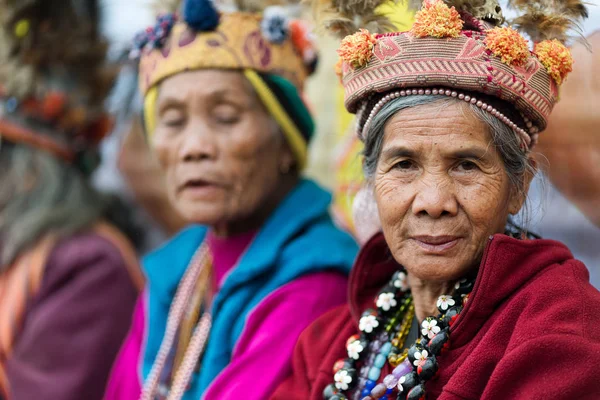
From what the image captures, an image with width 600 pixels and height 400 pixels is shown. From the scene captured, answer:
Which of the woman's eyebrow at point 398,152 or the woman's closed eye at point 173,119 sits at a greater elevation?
the woman's eyebrow at point 398,152

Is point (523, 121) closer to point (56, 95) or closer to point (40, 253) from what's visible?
point (40, 253)

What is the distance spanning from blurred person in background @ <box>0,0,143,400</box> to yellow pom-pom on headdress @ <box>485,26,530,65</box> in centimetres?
245

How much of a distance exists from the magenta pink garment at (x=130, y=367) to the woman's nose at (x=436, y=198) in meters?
1.73

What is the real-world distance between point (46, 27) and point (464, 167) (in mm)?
2958

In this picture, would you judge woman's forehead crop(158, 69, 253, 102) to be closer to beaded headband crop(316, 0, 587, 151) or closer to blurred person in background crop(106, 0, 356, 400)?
blurred person in background crop(106, 0, 356, 400)

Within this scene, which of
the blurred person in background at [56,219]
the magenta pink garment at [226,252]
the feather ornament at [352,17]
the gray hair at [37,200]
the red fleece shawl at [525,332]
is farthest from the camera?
the gray hair at [37,200]

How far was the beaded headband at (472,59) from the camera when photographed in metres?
2.06

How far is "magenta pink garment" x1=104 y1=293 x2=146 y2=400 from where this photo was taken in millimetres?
Result: 3354

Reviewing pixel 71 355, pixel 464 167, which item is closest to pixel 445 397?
pixel 464 167

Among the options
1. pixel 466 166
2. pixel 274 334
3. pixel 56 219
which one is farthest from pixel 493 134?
pixel 56 219

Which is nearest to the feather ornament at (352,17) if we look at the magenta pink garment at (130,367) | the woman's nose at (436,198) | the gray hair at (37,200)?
the woman's nose at (436,198)

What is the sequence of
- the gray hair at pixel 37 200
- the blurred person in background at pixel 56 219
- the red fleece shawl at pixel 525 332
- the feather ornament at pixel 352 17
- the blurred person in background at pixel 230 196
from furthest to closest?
the gray hair at pixel 37 200, the blurred person in background at pixel 56 219, the blurred person in background at pixel 230 196, the feather ornament at pixel 352 17, the red fleece shawl at pixel 525 332

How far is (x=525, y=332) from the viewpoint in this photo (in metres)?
1.86

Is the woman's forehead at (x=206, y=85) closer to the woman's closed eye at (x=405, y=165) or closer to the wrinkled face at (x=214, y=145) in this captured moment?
the wrinkled face at (x=214, y=145)
